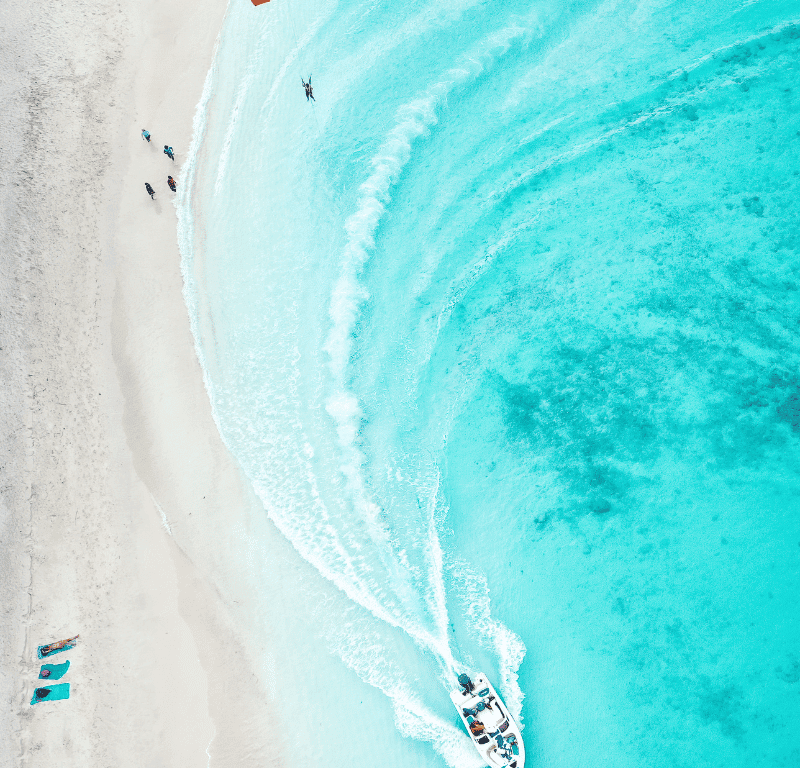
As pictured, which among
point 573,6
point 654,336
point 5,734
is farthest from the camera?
point 573,6

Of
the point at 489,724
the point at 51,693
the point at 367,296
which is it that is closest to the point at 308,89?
the point at 367,296

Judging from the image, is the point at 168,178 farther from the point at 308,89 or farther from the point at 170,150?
the point at 308,89

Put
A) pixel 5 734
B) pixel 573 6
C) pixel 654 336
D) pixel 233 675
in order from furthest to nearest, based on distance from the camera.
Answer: pixel 573 6 → pixel 654 336 → pixel 233 675 → pixel 5 734

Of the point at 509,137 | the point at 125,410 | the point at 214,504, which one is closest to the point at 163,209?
the point at 125,410

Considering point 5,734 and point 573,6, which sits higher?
point 573,6

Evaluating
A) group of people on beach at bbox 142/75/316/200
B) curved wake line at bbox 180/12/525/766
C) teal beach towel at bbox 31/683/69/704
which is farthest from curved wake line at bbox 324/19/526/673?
teal beach towel at bbox 31/683/69/704

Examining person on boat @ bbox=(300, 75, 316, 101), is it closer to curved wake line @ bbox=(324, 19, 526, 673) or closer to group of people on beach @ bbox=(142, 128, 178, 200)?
curved wake line @ bbox=(324, 19, 526, 673)

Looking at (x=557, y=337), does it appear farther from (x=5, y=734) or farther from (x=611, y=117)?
(x=5, y=734)
